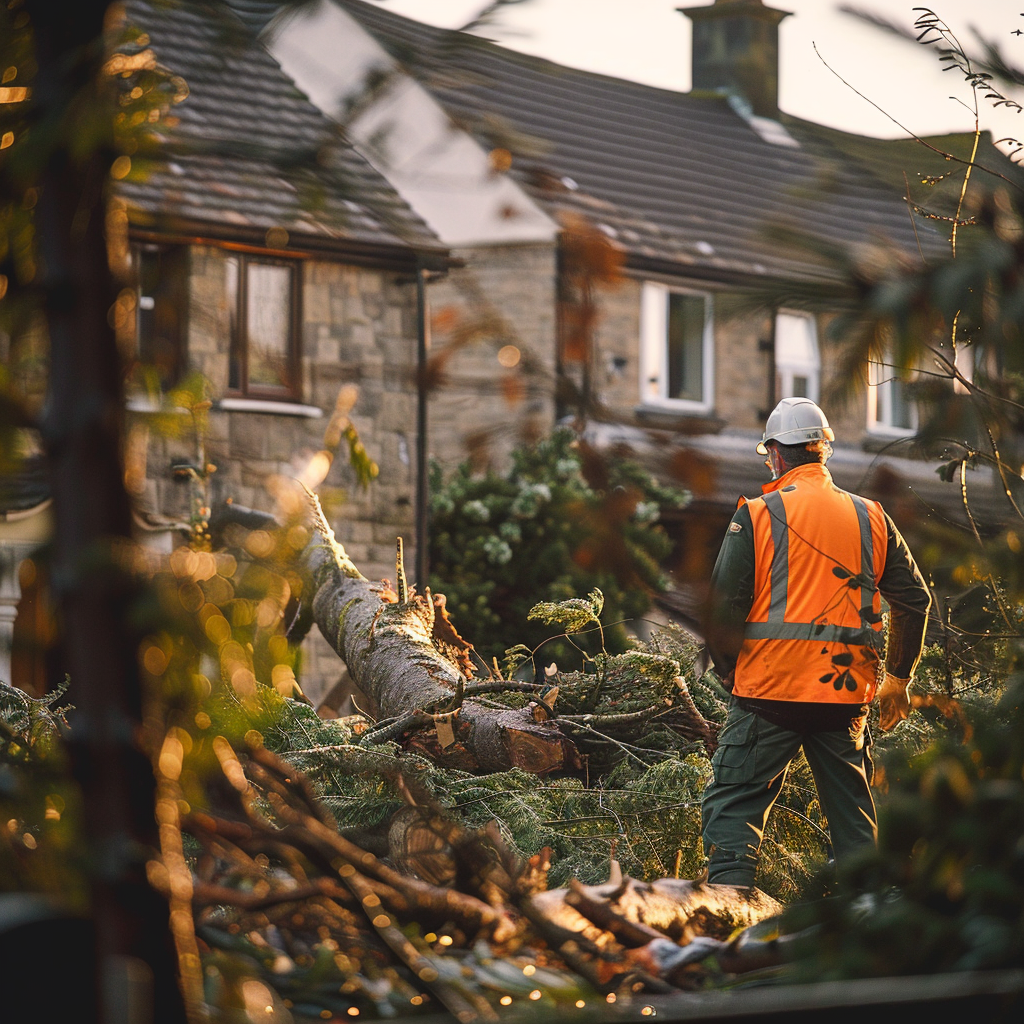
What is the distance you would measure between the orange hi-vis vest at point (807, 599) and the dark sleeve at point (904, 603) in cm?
11

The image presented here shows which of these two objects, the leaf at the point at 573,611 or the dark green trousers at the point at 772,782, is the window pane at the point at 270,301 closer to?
the leaf at the point at 573,611

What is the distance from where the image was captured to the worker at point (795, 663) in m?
4.57

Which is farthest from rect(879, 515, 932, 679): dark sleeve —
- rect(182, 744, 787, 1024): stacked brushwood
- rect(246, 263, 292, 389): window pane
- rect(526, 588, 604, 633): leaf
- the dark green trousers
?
rect(246, 263, 292, 389): window pane

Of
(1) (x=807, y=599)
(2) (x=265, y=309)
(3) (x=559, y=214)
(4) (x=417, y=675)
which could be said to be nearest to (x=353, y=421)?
(2) (x=265, y=309)

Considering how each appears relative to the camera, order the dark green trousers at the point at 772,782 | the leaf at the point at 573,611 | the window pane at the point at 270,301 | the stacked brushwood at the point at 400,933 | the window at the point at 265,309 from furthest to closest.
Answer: the window pane at the point at 270,301, the window at the point at 265,309, the leaf at the point at 573,611, the dark green trousers at the point at 772,782, the stacked brushwood at the point at 400,933

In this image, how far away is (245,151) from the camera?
6.01 ft

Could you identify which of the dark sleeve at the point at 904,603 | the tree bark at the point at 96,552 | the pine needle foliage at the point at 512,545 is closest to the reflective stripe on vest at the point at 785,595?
the dark sleeve at the point at 904,603

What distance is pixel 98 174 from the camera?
1699 millimetres

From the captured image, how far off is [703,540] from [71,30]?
3.33 feet

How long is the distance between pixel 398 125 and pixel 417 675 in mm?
4703

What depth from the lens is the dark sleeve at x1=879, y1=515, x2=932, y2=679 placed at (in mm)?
4879

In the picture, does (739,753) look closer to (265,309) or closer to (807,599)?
(807,599)

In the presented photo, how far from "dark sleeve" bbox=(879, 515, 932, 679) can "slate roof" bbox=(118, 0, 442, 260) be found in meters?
3.26

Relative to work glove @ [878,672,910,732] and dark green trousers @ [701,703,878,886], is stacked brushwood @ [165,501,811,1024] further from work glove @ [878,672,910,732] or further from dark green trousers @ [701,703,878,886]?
work glove @ [878,672,910,732]
